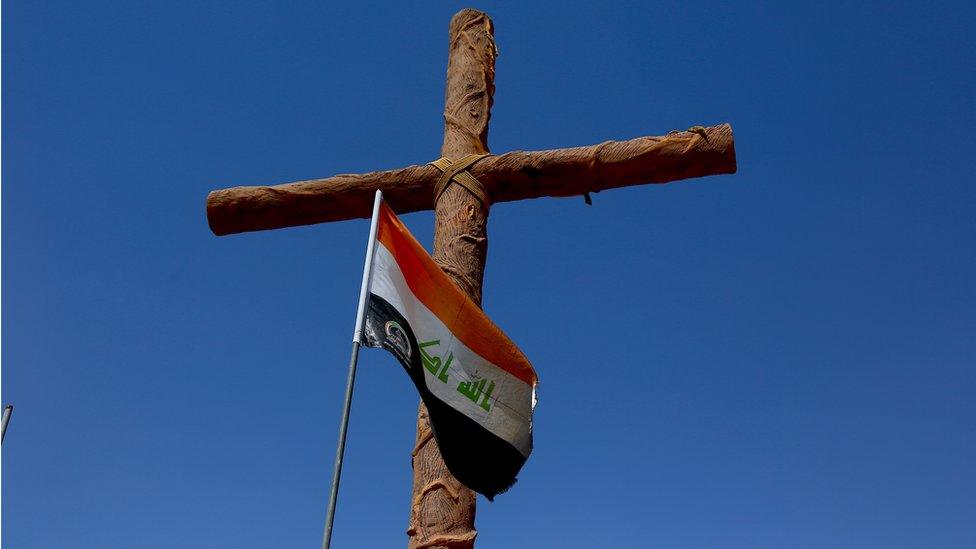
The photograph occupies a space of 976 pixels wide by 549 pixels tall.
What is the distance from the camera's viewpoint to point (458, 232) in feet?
12.8

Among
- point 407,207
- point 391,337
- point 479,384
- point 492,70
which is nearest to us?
point 391,337

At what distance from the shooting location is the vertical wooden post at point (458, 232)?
10.7 feet

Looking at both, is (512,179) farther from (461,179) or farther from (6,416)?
(6,416)

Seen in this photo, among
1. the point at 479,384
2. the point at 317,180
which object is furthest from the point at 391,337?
the point at 317,180

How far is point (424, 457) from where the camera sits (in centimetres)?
343

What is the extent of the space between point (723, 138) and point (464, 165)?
1109mm

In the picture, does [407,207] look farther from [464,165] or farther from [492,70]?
[492,70]

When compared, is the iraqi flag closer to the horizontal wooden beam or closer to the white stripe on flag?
the white stripe on flag

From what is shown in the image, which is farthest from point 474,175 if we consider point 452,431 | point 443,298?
point 452,431

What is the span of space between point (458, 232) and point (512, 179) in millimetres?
383

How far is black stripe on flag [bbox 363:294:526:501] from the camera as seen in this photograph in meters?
3.14

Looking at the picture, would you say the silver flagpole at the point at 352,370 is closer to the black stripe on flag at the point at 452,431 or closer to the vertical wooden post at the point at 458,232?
the black stripe on flag at the point at 452,431

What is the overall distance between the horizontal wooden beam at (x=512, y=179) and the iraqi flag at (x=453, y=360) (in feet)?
2.28

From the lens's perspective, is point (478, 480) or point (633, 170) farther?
point (633, 170)
